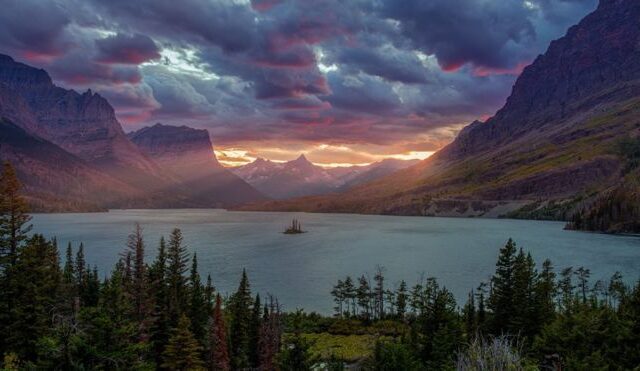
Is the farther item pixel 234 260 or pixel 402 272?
pixel 234 260

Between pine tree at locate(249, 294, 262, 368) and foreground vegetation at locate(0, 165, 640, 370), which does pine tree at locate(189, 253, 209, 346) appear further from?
pine tree at locate(249, 294, 262, 368)

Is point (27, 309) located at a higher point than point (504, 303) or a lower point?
higher

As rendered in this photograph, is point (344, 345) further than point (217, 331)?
Yes

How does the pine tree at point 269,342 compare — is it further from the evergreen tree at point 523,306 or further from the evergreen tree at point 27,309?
the evergreen tree at point 523,306

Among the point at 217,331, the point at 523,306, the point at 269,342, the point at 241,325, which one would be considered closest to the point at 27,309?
the point at 217,331

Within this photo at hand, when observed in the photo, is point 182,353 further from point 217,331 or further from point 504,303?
point 504,303

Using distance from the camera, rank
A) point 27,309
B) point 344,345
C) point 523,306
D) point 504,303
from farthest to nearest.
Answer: point 344,345
point 504,303
point 523,306
point 27,309

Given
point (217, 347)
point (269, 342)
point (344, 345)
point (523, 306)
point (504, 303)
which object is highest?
point (523, 306)

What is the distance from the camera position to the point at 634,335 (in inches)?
1519

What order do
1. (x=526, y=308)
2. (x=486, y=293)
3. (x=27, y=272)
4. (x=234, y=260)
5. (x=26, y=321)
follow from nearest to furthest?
(x=26, y=321) → (x=27, y=272) → (x=526, y=308) → (x=486, y=293) → (x=234, y=260)

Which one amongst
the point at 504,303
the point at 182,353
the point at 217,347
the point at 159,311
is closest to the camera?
the point at 182,353

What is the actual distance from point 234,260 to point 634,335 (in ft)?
510

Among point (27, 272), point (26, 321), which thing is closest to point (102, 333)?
point (26, 321)

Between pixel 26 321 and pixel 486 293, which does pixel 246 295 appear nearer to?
pixel 26 321
